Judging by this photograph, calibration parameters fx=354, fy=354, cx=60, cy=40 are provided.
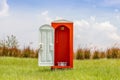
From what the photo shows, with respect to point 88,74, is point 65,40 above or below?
above

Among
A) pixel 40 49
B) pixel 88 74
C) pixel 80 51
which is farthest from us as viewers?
pixel 80 51

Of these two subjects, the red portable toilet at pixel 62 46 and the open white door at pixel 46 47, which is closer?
the open white door at pixel 46 47

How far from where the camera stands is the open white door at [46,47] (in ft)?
42.5

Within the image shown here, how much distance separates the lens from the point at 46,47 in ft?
42.7

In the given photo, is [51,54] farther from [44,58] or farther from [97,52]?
[97,52]

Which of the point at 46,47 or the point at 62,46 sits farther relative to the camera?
the point at 62,46

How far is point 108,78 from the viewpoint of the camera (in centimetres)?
1002

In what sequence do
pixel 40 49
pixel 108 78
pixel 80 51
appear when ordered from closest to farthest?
pixel 108 78
pixel 40 49
pixel 80 51

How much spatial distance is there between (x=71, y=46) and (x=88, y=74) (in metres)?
2.33

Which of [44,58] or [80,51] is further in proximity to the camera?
[80,51]

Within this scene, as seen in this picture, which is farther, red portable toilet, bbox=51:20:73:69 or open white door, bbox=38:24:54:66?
red portable toilet, bbox=51:20:73:69

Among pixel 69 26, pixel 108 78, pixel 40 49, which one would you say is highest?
pixel 69 26

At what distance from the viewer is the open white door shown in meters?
13.0

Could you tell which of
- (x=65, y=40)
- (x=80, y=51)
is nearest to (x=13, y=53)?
(x=80, y=51)
